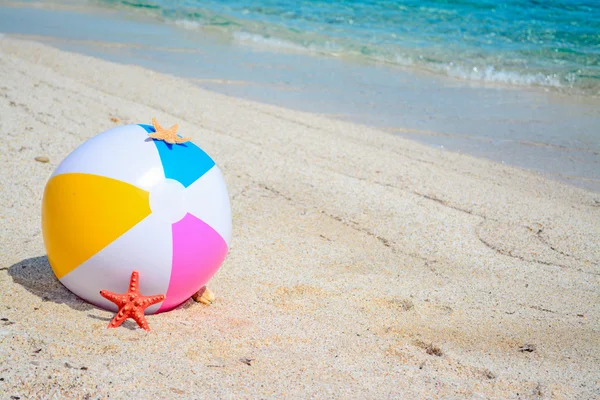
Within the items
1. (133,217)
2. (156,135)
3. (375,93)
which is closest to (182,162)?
(156,135)

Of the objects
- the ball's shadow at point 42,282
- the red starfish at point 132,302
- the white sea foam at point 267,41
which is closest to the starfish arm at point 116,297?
the red starfish at point 132,302

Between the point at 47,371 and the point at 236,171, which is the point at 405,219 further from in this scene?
the point at 47,371

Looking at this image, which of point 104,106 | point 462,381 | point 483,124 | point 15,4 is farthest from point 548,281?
point 15,4

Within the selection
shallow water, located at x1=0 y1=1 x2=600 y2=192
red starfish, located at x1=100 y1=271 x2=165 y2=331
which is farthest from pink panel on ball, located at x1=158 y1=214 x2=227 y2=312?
shallow water, located at x1=0 y1=1 x2=600 y2=192

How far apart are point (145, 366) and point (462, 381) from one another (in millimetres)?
1646

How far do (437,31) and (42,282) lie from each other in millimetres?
15393

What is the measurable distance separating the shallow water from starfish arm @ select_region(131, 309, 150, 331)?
5.60 metres

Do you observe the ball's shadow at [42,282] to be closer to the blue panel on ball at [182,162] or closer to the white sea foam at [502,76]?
the blue panel on ball at [182,162]

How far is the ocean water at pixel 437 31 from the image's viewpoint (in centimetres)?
1370

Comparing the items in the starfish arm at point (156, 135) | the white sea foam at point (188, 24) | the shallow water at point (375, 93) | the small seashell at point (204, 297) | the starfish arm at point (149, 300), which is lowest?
the small seashell at point (204, 297)

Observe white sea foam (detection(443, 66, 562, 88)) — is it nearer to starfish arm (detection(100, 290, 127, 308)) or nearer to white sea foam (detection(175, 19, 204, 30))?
white sea foam (detection(175, 19, 204, 30))

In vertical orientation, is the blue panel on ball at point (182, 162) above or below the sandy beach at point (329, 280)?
above

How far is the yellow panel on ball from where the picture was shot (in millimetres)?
3646

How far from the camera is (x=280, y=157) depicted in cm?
738
